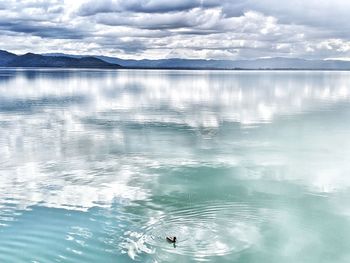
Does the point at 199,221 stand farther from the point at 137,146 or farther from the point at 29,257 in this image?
the point at 137,146

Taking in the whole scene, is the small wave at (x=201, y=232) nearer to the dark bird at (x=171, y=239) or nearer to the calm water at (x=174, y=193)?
the calm water at (x=174, y=193)

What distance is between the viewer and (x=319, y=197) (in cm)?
3341

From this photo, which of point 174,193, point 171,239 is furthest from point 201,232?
point 174,193

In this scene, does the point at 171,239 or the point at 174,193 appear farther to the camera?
the point at 174,193

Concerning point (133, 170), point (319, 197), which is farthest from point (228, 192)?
point (133, 170)

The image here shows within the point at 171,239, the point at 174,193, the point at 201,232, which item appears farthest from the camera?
the point at 174,193

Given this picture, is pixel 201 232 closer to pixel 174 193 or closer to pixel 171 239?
pixel 171 239

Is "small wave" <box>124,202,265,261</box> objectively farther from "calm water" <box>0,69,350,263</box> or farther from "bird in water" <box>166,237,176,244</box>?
"bird in water" <box>166,237,176,244</box>

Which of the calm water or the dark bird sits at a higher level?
the dark bird

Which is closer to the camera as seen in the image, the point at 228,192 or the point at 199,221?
the point at 199,221

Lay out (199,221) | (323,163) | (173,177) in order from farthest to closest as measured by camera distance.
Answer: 1. (323,163)
2. (173,177)
3. (199,221)

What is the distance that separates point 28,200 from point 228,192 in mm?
13723

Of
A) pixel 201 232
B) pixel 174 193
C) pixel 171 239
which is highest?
pixel 171 239

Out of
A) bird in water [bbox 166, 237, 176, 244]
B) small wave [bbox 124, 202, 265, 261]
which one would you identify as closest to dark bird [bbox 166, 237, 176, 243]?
bird in water [bbox 166, 237, 176, 244]
